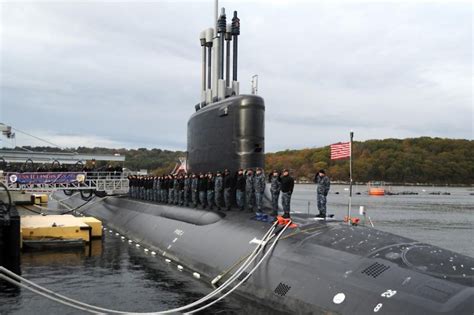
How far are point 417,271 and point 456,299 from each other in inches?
39.6

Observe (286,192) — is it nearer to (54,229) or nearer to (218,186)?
(218,186)

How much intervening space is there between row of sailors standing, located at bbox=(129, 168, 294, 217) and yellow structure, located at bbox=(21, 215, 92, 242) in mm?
3463

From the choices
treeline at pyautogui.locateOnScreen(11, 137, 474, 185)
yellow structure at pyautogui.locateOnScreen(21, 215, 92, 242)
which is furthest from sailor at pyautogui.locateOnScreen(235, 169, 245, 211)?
treeline at pyautogui.locateOnScreen(11, 137, 474, 185)

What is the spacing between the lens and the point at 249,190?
13.8 meters

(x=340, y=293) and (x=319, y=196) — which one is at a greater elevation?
(x=319, y=196)

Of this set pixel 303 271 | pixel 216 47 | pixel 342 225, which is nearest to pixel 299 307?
pixel 303 271

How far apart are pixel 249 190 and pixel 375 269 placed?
605 centimetres

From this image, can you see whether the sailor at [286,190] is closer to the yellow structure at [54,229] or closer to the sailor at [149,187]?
the yellow structure at [54,229]

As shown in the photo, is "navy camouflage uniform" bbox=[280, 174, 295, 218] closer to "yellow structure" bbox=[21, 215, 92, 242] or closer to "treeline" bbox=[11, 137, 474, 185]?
"yellow structure" bbox=[21, 215, 92, 242]

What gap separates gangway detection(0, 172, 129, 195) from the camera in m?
26.9

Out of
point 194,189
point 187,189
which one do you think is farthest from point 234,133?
point 187,189

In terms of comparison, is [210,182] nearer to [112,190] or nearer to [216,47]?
[216,47]

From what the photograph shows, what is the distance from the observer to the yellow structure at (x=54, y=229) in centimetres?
1750

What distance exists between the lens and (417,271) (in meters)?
7.70
